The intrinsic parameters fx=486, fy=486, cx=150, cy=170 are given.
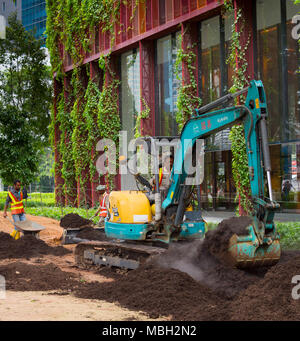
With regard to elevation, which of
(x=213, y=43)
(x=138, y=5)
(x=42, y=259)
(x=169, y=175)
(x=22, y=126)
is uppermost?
(x=138, y=5)

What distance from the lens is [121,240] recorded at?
1134cm

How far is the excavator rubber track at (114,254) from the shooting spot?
9.91 m

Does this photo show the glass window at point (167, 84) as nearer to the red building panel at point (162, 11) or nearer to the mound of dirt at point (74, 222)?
the red building panel at point (162, 11)

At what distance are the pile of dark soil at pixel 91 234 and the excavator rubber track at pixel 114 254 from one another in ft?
5.44

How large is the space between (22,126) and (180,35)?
43.5ft

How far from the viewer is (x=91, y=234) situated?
14227 mm

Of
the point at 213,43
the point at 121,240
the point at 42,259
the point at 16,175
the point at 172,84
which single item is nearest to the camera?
the point at 121,240

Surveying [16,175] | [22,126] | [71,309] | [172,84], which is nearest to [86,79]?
[22,126]

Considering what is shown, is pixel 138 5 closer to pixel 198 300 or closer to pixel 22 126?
pixel 22 126

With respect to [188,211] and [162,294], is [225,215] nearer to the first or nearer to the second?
[188,211]

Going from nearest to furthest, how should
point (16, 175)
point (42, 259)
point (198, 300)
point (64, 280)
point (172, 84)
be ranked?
point (198, 300) → point (64, 280) → point (42, 259) → point (172, 84) → point (16, 175)

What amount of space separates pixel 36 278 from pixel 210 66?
1324 centimetres
